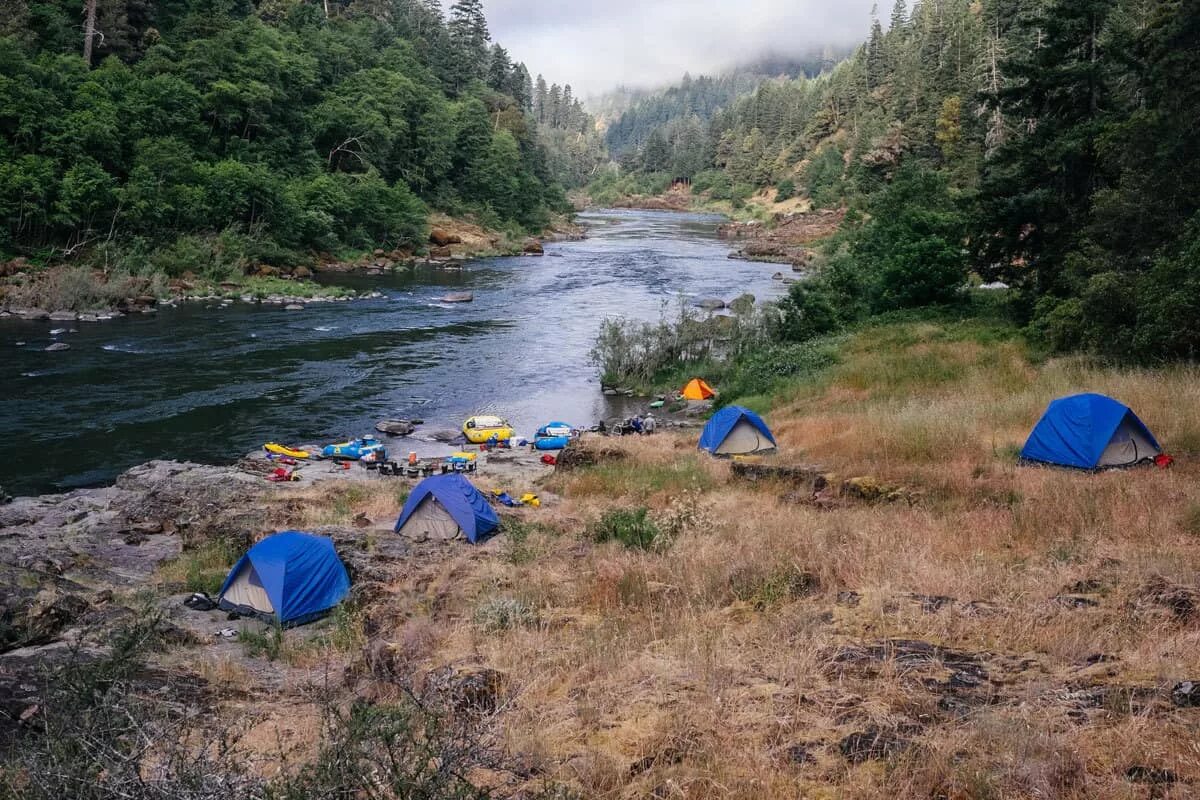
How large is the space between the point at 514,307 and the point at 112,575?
32.0 metres

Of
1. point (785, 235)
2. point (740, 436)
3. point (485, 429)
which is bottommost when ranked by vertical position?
point (485, 429)

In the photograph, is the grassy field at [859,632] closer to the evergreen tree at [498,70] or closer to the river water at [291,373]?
the river water at [291,373]

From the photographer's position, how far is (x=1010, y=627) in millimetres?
6523

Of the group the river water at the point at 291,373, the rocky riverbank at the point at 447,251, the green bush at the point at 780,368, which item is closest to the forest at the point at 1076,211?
the green bush at the point at 780,368

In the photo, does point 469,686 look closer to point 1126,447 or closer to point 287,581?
point 287,581

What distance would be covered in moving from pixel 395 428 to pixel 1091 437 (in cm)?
1818

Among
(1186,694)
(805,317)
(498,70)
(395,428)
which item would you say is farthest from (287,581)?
(498,70)

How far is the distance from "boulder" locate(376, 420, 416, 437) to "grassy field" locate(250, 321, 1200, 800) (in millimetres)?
11007

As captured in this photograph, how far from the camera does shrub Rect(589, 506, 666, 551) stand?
11094 millimetres

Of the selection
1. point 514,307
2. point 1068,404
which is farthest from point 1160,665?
point 514,307

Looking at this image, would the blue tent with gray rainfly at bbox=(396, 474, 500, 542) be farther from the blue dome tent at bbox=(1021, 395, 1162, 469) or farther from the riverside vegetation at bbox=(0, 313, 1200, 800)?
the blue dome tent at bbox=(1021, 395, 1162, 469)

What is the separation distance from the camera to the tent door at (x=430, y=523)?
14586 millimetres

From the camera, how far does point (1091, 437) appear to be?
45.6 feet

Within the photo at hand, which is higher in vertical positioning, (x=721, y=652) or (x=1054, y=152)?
(x=1054, y=152)
